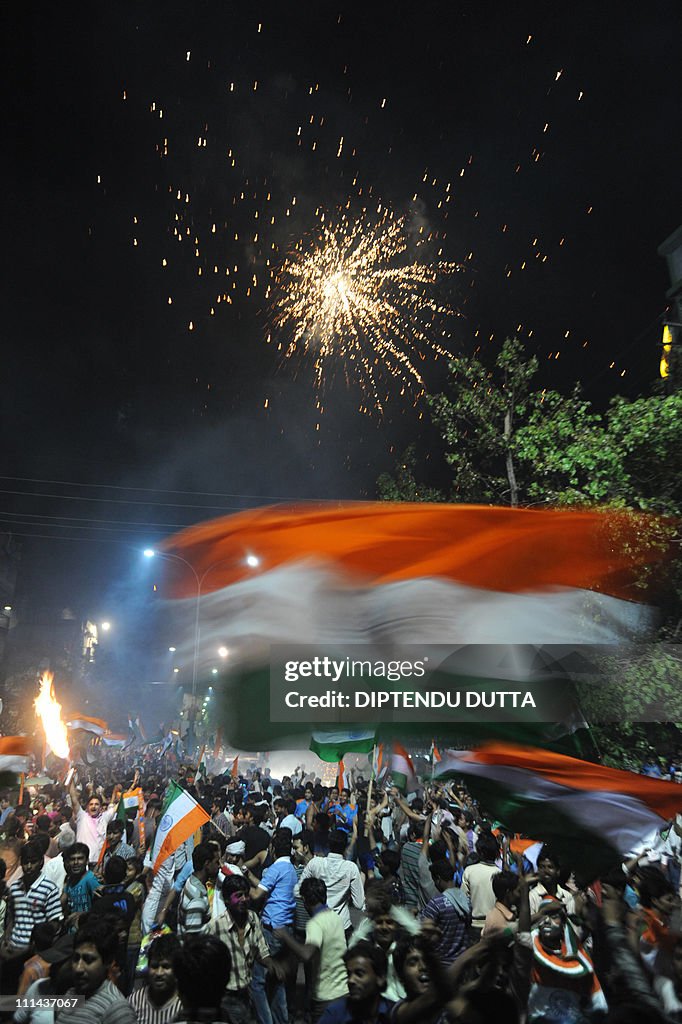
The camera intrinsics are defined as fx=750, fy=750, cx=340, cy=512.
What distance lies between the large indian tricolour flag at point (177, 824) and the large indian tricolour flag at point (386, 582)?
32.2 inches

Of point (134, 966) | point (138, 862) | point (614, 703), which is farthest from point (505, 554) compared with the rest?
point (134, 966)

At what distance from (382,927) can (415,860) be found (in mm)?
2772

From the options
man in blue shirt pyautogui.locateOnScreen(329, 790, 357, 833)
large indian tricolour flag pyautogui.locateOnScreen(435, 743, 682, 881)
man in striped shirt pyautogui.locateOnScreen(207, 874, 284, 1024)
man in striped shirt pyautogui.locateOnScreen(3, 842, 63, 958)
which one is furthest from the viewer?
man in blue shirt pyautogui.locateOnScreen(329, 790, 357, 833)

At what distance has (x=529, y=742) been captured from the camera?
6152mm

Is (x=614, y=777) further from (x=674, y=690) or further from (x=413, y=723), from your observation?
(x=674, y=690)

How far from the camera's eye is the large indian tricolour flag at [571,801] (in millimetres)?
4918

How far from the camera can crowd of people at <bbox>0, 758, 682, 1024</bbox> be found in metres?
3.88

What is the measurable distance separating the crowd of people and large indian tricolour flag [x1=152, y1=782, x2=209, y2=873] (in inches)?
8.7

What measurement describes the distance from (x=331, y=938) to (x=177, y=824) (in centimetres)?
198

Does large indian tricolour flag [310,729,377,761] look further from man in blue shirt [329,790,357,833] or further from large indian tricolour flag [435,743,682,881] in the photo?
large indian tricolour flag [435,743,682,881]

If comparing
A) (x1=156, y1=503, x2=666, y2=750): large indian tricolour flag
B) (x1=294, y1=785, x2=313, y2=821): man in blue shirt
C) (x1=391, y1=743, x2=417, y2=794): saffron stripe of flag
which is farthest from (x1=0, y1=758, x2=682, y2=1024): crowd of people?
(x1=294, y1=785, x2=313, y2=821): man in blue shirt

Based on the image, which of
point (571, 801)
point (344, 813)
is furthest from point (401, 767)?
point (571, 801)

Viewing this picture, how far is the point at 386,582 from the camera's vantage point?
22.6 ft

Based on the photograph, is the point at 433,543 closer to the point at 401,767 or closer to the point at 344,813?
the point at 401,767
